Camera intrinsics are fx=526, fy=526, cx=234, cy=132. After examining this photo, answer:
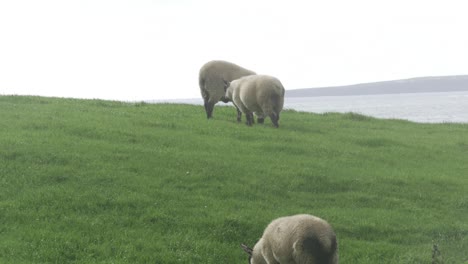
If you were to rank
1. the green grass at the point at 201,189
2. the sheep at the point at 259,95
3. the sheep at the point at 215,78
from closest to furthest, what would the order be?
the green grass at the point at 201,189 < the sheep at the point at 259,95 < the sheep at the point at 215,78

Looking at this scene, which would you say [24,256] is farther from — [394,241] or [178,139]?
[178,139]

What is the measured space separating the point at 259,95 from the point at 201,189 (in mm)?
8527

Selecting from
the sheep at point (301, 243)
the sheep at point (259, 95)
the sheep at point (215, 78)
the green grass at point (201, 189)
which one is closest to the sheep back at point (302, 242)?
the sheep at point (301, 243)

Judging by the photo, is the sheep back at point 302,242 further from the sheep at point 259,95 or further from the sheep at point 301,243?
the sheep at point 259,95

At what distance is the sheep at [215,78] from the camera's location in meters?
24.1

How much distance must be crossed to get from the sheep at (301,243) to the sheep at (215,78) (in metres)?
16.9

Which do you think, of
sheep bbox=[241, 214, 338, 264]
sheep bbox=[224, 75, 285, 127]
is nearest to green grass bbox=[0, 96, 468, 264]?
sheep bbox=[224, 75, 285, 127]

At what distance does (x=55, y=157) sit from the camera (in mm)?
14336

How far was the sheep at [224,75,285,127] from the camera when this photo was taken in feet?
68.8

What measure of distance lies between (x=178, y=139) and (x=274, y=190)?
526cm

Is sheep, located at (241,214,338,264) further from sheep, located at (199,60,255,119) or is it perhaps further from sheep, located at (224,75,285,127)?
sheep, located at (199,60,255,119)

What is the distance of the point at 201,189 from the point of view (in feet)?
43.3

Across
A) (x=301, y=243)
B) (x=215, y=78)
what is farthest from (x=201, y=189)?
(x=215, y=78)

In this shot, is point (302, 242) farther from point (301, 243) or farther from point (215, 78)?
point (215, 78)
